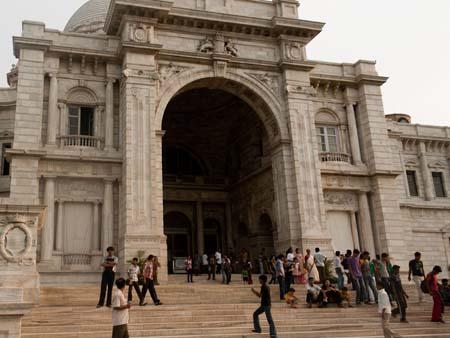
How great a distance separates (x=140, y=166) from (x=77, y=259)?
488 cm

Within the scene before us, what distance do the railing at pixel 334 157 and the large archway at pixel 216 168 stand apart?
10.1 feet

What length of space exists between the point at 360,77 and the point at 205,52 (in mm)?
9550

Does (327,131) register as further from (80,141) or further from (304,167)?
(80,141)

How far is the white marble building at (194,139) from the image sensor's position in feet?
70.7

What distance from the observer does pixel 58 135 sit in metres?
22.5

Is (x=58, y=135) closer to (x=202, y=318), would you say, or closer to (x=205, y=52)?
(x=205, y=52)

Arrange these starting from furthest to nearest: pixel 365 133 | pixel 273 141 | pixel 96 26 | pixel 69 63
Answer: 1. pixel 96 26
2. pixel 365 133
3. pixel 273 141
4. pixel 69 63

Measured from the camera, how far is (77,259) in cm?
2131

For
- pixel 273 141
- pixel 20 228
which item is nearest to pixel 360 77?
pixel 273 141

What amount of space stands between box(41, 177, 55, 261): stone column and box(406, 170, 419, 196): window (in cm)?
2494

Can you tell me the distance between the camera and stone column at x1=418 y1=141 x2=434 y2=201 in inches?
1375

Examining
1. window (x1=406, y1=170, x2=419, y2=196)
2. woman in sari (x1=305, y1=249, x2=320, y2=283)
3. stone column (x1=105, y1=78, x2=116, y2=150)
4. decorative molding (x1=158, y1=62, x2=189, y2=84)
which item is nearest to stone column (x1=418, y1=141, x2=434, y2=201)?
window (x1=406, y1=170, x2=419, y2=196)

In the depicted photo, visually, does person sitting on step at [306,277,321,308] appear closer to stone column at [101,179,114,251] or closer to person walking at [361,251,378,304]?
person walking at [361,251,378,304]

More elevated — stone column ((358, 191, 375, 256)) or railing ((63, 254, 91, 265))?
stone column ((358, 191, 375, 256))
